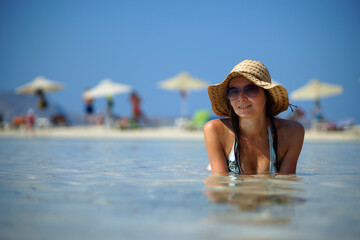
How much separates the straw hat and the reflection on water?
676 mm

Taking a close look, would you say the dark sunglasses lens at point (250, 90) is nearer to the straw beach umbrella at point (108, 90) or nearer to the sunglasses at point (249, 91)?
the sunglasses at point (249, 91)

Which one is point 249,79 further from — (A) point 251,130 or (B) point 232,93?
(A) point 251,130

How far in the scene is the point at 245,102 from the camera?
3266 mm

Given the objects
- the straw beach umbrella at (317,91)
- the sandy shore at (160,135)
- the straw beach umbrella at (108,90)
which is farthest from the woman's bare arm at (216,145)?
the straw beach umbrella at (317,91)

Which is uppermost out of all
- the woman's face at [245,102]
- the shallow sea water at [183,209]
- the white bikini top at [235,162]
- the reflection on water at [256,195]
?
the woman's face at [245,102]

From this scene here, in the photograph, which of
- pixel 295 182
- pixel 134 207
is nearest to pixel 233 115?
pixel 295 182

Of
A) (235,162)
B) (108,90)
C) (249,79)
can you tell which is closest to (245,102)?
(249,79)

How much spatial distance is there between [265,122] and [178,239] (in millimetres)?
2210

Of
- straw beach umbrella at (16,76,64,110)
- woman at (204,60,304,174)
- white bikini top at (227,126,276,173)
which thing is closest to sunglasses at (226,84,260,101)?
woman at (204,60,304,174)

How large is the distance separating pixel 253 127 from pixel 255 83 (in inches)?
21.0

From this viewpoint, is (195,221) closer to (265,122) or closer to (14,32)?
(265,122)

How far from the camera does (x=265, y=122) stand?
3.57 m

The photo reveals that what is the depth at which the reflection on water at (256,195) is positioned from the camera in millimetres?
1896

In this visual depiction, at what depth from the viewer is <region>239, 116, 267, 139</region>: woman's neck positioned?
11.5 feet
